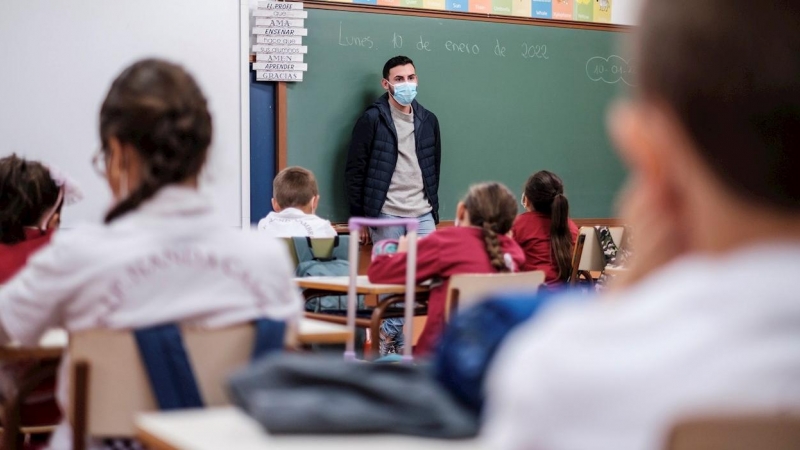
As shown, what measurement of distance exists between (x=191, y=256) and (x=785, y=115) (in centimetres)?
123

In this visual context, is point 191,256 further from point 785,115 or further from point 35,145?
point 35,145

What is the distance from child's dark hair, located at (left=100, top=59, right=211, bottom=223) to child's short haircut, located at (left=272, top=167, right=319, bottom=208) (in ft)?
10.2

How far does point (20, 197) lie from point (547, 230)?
9.47 ft

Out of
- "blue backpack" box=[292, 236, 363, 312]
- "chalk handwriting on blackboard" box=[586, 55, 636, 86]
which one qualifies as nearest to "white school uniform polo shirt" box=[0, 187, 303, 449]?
"blue backpack" box=[292, 236, 363, 312]

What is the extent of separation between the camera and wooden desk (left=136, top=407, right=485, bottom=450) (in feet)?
3.47

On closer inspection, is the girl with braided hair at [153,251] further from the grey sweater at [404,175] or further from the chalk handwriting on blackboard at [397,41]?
the chalk handwriting on blackboard at [397,41]

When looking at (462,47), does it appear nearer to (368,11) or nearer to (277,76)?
(368,11)

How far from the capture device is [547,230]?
509cm

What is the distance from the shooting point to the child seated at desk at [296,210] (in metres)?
4.78

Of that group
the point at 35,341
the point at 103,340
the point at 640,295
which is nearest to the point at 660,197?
the point at 640,295

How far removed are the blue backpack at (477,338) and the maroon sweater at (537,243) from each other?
3.95 meters

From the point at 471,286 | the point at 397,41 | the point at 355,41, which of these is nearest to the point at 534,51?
the point at 397,41

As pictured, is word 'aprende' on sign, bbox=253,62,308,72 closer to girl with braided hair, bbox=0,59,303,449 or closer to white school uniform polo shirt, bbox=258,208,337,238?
white school uniform polo shirt, bbox=258,208,337,238

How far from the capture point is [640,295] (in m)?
0.60
